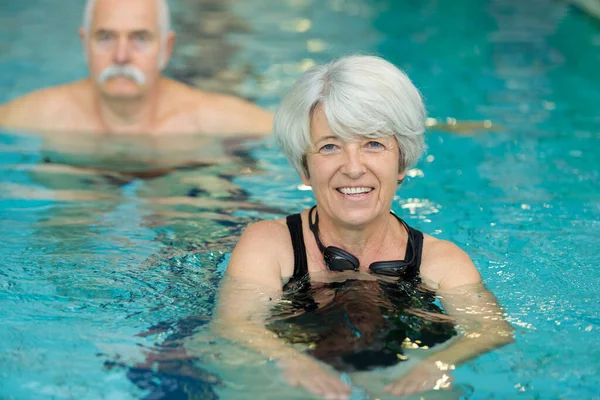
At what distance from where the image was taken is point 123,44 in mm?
5582

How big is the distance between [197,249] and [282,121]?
1124mm

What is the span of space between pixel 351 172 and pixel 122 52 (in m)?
2.66

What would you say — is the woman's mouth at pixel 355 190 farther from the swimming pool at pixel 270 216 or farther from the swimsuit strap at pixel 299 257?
the swimming pool at pixel 270 216

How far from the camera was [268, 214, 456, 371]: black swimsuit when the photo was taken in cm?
305

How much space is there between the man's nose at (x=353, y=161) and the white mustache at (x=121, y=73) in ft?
8.60

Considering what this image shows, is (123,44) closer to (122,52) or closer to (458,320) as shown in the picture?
(122,52)

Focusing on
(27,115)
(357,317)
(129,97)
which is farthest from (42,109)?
(357,317)

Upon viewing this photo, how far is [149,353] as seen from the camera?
320 centimetres

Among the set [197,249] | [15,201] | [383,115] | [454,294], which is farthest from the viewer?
[15,201]

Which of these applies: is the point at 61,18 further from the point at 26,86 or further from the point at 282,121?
the point at 282,121

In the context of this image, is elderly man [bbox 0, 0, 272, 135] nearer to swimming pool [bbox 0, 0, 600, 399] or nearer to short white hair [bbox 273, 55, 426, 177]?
swimming pool [bbox 0, 0, 600, 399]

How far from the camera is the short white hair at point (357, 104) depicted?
3.21 meters

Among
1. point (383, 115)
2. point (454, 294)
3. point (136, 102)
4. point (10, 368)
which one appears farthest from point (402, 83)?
point (136, 102)

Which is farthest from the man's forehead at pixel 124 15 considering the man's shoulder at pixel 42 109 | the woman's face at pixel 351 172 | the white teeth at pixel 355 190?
the white teeth at pixel 355 190
